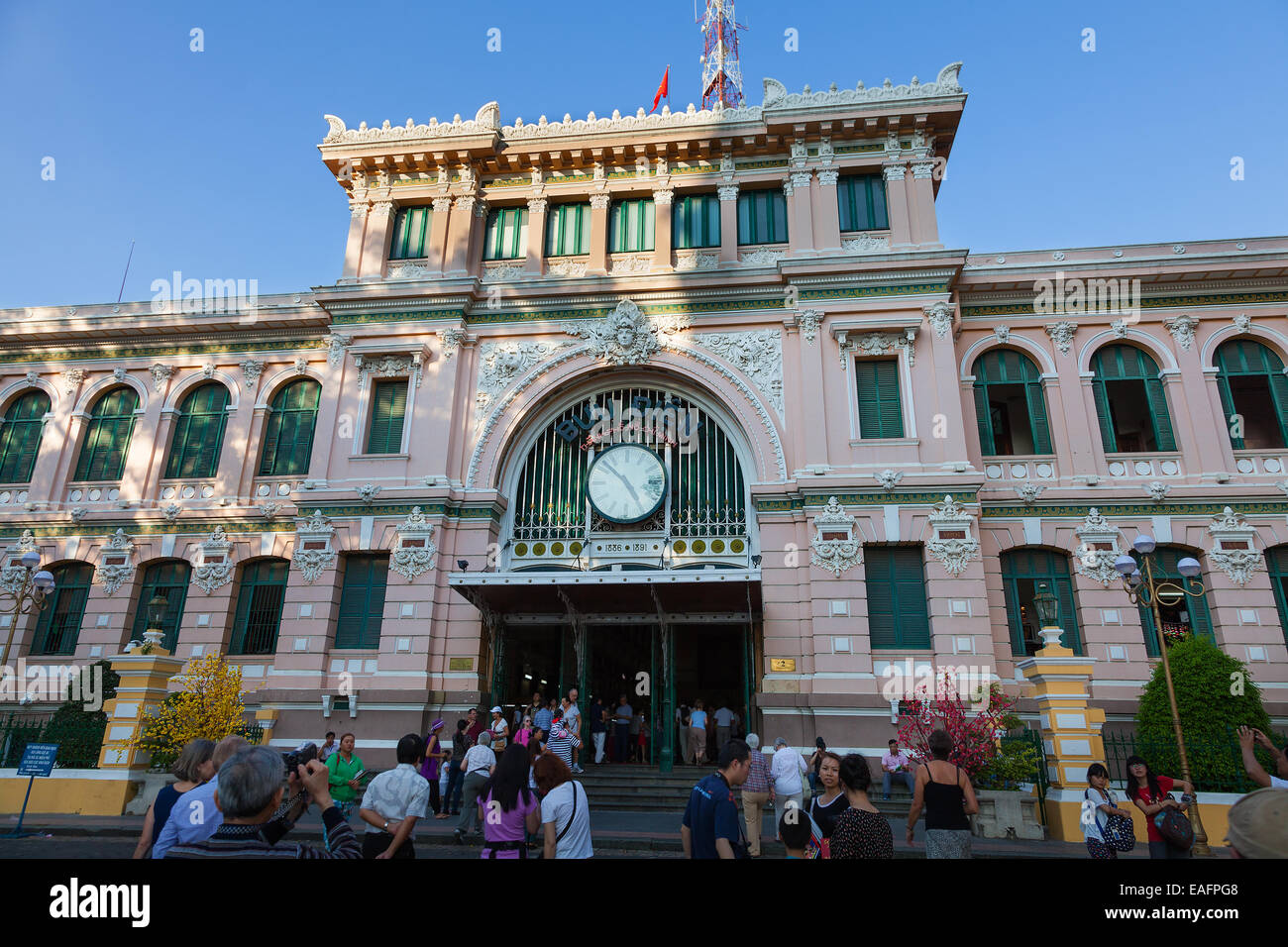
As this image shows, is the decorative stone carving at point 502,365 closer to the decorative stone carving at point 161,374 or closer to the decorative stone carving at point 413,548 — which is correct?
the decorative stone carving at point 413,548

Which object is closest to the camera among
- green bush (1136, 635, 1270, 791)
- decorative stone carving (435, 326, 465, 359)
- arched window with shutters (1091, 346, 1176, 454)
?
green bush (1136, 635, 1270, 791)

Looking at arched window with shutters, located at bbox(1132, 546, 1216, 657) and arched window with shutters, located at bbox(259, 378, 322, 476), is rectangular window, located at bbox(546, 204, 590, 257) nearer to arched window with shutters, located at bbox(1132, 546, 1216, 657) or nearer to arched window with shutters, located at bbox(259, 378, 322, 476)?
arched window with shutters, located at bbox(259, 378, 322, 476)

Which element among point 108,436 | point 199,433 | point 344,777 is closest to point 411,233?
point 199,433

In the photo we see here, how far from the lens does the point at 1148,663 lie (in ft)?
63.8

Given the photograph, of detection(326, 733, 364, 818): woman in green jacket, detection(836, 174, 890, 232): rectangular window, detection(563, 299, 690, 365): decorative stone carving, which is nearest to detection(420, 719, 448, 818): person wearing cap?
detection(326, 733, 364, 818): woman in green jacket

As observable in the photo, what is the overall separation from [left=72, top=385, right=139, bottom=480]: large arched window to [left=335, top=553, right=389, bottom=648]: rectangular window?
10212mm

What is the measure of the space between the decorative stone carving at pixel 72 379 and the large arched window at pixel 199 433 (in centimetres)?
408

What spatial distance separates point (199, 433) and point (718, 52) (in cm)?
2511

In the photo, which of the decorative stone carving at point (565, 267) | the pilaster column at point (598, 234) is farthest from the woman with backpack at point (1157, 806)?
the decorative stone carving at point (565, 267)

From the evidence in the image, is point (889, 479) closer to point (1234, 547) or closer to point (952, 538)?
point (952, 538)

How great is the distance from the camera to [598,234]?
23.8m

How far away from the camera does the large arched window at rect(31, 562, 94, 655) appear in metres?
23.9

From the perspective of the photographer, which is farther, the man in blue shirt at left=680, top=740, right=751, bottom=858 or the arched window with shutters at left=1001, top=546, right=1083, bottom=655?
the arched window with shutters at left=1001, top=546, right=1083, bottom=655
